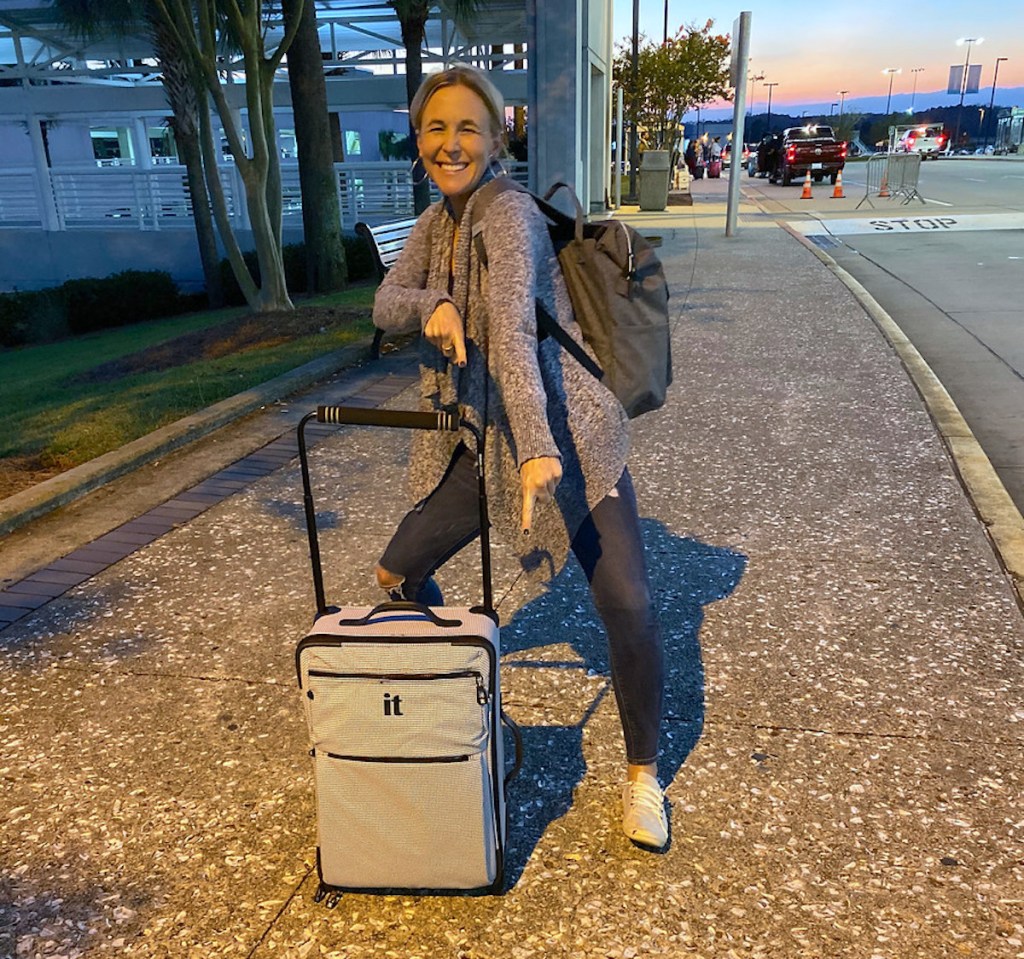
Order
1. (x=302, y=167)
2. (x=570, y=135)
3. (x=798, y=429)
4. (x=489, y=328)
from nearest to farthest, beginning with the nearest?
1. (x=489, y=328)
2. (x=798, y=429)
3. (x=302, y=167)
4. (x=570, y=135)

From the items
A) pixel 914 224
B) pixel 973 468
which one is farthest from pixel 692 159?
pixel 973 468

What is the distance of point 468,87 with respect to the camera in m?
2.24

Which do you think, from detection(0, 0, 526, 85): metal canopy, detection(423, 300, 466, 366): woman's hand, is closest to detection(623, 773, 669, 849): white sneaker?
detection(423, 300, 466, 366): woman's hand

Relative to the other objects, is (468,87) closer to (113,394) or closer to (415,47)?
(113,394)

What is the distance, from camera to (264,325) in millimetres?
9688

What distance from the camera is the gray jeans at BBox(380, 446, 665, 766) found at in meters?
2.32

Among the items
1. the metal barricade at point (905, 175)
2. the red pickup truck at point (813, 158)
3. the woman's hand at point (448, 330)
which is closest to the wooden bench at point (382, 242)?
the woman's hand at point (448, 330)

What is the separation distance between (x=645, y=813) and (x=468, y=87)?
185 centimetres

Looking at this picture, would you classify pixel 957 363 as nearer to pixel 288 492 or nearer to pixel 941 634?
pixel 941 634

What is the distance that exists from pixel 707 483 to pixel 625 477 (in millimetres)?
2672

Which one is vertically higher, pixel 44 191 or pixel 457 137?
pixel 457 137

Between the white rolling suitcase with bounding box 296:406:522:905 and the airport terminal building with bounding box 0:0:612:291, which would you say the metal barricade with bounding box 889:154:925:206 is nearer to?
the airport terminal building with bounding box 0:0:612:291

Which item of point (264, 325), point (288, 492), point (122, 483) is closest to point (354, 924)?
point (288, 492)

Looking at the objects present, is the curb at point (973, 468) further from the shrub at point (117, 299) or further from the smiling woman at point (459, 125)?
the shrub at point (117, 299)
